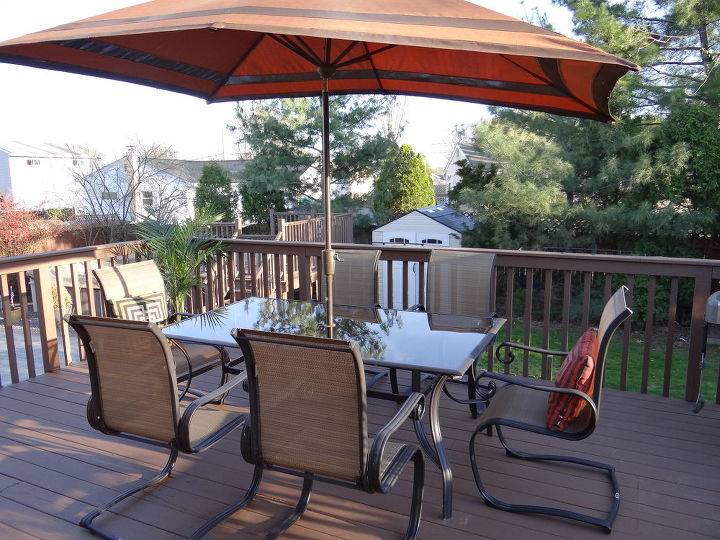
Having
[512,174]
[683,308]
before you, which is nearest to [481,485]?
[512,174]

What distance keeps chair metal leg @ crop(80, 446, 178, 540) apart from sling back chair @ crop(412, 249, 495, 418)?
1784mm

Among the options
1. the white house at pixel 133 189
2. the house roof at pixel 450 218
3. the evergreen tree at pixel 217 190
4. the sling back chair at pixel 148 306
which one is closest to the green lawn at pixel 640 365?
the house roof at pixel 450 218

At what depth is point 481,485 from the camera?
243cm

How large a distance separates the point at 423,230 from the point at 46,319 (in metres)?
11.4

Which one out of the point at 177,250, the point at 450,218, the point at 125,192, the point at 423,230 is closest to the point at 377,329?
the point at 177,250

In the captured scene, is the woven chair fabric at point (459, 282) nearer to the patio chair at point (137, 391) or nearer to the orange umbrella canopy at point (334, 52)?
the orange umbrella canopy at point (334, 52)

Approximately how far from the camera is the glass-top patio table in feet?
7.89

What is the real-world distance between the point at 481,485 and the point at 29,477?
7.22 feet

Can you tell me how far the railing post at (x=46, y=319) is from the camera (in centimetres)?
411

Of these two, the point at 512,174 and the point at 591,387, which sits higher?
the point at 512,174

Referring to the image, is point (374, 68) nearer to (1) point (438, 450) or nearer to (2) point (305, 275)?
(2) point (305, 275)

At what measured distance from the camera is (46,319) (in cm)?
417

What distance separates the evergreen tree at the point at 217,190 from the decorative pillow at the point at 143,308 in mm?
13861

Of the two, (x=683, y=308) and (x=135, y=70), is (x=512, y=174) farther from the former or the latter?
(x=135, y=70)
